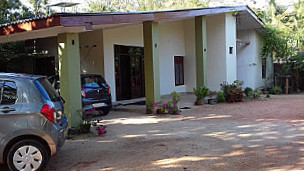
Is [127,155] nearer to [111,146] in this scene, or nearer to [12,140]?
[111,146]

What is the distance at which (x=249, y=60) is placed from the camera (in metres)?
17.8

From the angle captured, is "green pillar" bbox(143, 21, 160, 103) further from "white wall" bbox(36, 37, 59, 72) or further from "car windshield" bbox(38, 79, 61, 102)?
"white wall" bbox(36, 37, 59, 72)

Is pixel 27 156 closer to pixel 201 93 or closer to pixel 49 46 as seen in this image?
pixel 201 93

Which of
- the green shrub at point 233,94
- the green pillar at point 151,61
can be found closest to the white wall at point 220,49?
the green shrub at point 233,94

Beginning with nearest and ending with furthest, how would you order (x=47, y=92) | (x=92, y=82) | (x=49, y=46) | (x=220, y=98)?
(x=47, y=92) < (x=92, y=82) < (x=220, y=98) < (x=49, y=46)

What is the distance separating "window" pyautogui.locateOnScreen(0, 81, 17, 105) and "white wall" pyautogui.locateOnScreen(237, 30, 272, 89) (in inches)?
612

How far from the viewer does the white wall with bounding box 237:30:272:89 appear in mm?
17703

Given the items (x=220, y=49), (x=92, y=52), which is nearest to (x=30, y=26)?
(x=92, y=52)

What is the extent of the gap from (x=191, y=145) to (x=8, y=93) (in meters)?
3.53

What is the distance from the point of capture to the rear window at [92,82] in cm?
876

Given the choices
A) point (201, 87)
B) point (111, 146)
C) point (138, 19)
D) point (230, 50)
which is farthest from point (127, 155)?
point (230, 50)

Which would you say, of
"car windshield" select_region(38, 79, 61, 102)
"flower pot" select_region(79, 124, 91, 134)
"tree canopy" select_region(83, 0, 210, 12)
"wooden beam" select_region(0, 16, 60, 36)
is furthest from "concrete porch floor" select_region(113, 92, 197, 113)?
"tree canopy" select_region(83, 0, 210, 12)

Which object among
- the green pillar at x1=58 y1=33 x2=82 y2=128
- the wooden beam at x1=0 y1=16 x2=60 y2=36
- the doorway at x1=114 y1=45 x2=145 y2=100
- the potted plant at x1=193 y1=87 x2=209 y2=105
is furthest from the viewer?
the doorway at x1=114 y1=45 x2=145 y2=100

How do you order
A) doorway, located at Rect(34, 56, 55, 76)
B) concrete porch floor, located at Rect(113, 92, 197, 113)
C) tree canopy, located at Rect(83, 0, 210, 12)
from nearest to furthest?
concrete porch floor, located at Rect(113, 92, 197, 113), doorway, located at Rect(34, 56, 55, 76), tree canopy, located at Rect(83, 0, 210, 12)
